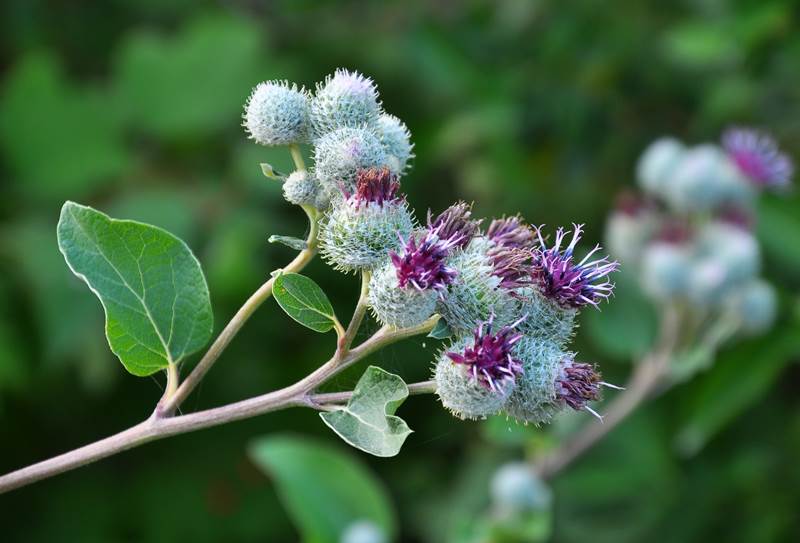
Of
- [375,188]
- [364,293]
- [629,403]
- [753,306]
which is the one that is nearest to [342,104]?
[375,188]

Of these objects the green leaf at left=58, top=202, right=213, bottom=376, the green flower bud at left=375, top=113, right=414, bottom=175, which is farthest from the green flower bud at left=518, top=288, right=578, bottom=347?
the green leaf at left=58, top=202, right=213, bottom=376

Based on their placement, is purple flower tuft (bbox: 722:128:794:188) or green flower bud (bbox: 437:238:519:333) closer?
green flower bud (bbox: 437:238:519:333)

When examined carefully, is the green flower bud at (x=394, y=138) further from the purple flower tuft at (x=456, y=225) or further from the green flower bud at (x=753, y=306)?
the green flower bud at (x=753, y=306)

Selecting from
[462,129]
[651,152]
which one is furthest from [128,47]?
[651,152]

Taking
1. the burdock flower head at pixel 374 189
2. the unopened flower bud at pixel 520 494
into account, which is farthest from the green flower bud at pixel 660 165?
the burdock flower head at pixel 374 189

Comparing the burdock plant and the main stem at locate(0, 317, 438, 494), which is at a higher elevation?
the burdock plant

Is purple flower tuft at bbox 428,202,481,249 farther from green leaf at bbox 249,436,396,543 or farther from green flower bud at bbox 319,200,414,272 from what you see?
green leaf at bbox 249,436,396,543
